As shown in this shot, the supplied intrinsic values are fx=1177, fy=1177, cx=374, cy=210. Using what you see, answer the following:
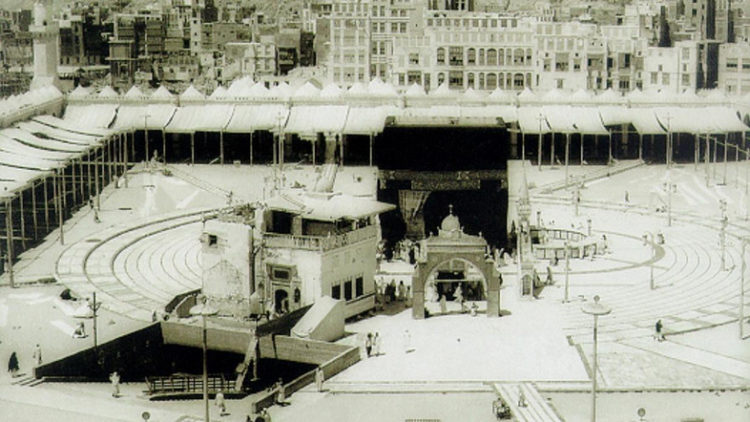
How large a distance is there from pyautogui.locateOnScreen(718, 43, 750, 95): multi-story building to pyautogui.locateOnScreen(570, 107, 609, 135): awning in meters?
42.1

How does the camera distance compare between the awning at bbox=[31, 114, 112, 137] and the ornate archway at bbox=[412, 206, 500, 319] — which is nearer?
the ornate archway at bbox=[412, 206, 500, 319]

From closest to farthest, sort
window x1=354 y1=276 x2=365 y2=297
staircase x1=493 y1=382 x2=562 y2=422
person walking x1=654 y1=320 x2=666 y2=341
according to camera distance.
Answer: staircase x1=493 y1=382 x2=562 y2=422 → person walking x1=654 y1=320 x2=666 y2=341 → window x1=354 y1=276 x2=365 y2=297

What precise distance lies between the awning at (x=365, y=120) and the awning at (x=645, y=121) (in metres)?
23.8

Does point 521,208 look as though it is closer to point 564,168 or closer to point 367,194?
point 367,194

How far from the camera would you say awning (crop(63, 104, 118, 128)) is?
11159cm

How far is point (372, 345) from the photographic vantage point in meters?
51.5

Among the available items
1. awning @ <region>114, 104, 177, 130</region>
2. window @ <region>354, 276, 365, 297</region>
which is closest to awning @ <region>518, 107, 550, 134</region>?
awning @ <region>114, 104, 177, 130</region>

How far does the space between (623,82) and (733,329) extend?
98306 millimetres

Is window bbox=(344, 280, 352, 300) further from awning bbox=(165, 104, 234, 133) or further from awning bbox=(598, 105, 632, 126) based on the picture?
awning bbox=(598, 105, 632, 126)

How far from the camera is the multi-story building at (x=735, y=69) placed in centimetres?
14862

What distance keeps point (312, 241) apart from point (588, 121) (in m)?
60.1

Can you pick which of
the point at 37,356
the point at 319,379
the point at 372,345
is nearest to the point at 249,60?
the point at 372,345

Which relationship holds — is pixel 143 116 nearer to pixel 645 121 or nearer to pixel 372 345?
pixel 645 121

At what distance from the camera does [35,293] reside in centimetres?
6106
